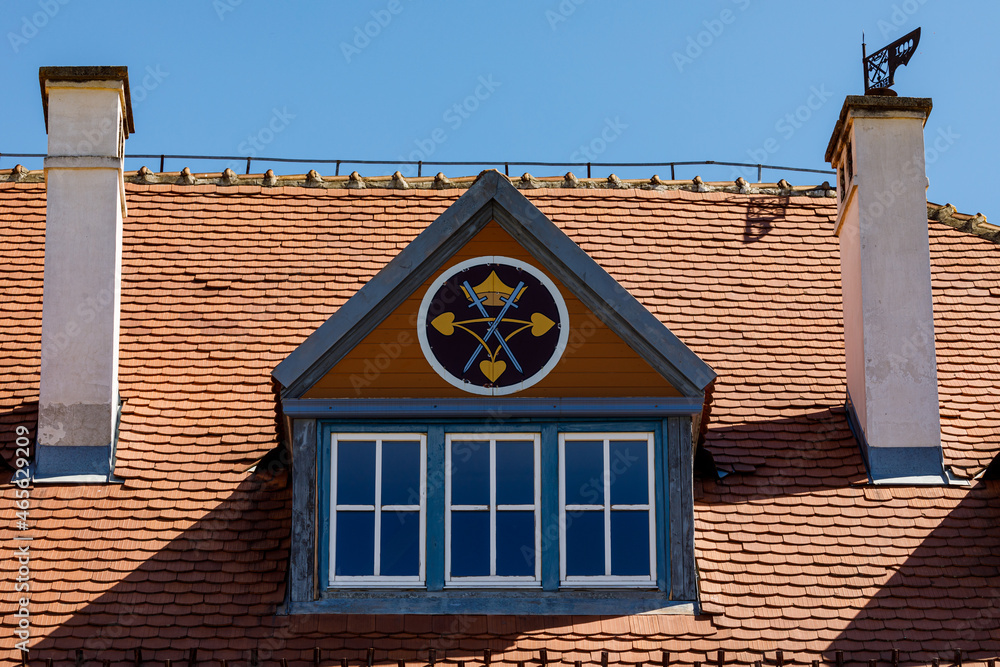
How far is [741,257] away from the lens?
13.8 m

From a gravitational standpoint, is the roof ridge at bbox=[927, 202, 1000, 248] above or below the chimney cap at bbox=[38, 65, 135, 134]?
below

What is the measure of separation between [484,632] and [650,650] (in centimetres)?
126

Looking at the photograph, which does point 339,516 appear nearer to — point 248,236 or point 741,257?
point 248,236

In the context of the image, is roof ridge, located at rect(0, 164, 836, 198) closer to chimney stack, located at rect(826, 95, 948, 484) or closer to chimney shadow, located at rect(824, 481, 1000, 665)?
chimney stack, located at rect(826, 95, 948, 484)

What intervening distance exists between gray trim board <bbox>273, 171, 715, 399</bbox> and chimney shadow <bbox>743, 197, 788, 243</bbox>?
416 centimetres

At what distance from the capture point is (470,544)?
1017cm

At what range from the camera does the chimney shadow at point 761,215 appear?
14.3 m

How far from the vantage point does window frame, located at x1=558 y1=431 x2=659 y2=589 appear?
33.2ft

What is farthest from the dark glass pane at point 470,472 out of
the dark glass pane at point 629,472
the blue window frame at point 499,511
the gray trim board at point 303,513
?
the gray trim board at point 303,513

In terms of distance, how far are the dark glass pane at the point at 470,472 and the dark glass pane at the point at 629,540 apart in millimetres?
1042

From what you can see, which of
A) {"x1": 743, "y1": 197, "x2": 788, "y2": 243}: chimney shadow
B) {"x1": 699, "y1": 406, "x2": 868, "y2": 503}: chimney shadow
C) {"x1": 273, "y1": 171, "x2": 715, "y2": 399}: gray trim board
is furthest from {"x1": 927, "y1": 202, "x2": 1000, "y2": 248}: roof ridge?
{"x1": 273, "y1": 171, "x2": 715, "y2": 399}: gray trim board

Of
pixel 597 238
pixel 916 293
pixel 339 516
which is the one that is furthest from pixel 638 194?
pixel 339 516

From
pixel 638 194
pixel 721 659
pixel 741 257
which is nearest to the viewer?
pixel 721 659

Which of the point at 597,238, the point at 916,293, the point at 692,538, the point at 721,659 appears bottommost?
the point at 721,659
